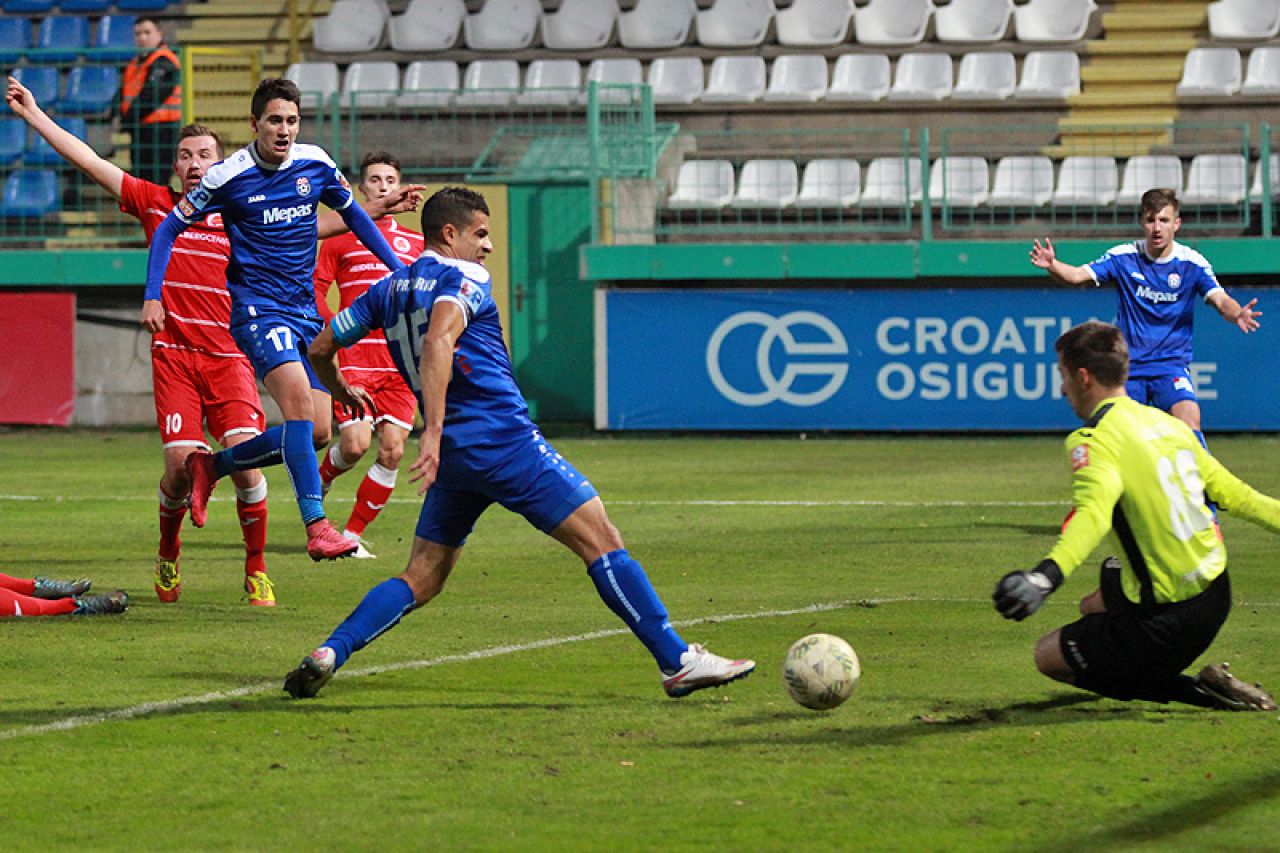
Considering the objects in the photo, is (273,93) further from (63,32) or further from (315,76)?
(63,32)

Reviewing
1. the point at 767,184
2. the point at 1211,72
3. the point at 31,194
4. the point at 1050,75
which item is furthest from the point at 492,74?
the point at 1211,72

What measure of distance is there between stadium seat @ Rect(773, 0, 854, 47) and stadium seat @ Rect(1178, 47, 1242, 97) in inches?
150

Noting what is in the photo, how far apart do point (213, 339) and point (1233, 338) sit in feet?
37.9

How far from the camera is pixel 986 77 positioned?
71.1 feet

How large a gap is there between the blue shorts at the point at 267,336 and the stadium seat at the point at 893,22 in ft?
49.3

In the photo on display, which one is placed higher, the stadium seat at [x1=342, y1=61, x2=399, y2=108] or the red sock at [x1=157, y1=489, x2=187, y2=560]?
the stadium seat at [x1=342, y1=61, x2=399, y2=108]

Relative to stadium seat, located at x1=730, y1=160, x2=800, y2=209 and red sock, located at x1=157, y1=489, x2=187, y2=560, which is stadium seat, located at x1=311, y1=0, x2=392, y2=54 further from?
red sock, located at x1=157, y1=489, x2=187, y2=560

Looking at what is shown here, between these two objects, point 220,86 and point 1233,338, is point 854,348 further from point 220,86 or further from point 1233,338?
point 220,86

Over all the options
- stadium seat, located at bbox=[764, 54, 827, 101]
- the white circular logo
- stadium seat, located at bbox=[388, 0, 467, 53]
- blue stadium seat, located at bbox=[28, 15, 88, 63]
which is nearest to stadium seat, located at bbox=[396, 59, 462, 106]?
stadium seat, located at bbox=[388, 0, 467, 53]

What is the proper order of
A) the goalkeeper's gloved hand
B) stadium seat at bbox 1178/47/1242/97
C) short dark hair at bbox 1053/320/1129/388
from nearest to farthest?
the goalkeeper's gloved hand, short dark hair at bbox 1053/320/1129/388, stadium seat at bbox 1178/47/1242/97

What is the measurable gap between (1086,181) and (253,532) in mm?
12863

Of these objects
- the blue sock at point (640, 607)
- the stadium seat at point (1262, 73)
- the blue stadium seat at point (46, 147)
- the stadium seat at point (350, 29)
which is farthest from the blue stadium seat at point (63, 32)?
the blue sock at point (640, 607)

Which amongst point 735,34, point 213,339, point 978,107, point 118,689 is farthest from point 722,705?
point 735,34

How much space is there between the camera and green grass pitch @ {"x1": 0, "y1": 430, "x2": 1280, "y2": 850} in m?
4.79
